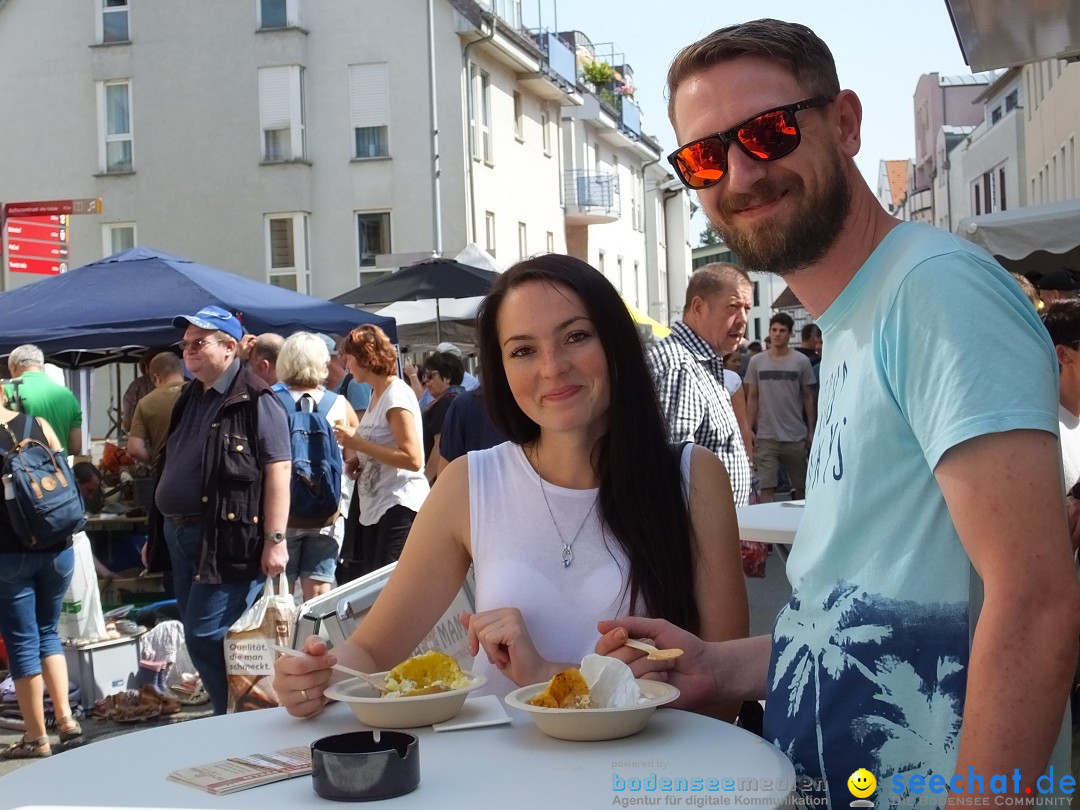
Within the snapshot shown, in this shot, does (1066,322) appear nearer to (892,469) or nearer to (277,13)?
(892,469)

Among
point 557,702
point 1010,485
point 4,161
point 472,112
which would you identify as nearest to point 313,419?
point 557,702

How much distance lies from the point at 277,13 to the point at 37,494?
81.2 feet

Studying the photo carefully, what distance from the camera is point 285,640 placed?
5.78m

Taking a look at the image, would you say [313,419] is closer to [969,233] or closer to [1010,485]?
[969,233]

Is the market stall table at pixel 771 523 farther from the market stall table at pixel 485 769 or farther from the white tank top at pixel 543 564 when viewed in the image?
the market stall table at pixel 485 769

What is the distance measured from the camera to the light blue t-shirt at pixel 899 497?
151cm

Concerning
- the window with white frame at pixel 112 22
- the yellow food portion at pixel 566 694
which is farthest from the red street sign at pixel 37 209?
the window with white frame at pixel 112 22

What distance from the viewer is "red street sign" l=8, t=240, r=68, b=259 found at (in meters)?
12.7

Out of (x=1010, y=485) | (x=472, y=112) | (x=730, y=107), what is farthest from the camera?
(x=472, y=112)

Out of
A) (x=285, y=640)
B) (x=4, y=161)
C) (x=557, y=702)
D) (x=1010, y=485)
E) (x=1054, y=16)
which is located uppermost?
(x=4, y=161)

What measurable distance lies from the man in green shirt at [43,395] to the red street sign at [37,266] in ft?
15.0

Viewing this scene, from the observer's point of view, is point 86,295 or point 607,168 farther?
point 607,168

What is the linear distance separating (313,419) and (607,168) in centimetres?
3608

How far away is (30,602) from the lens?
6.18m
